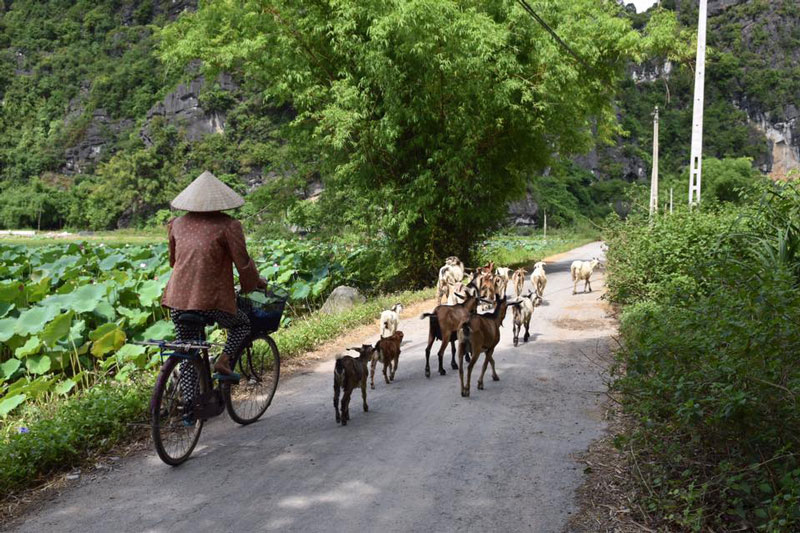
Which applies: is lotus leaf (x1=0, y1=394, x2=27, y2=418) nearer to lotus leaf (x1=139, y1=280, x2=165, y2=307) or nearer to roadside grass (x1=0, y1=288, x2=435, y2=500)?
roadside grass (x1=0, y1=288, x2=435, y2=500)

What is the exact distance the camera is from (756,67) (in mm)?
106062

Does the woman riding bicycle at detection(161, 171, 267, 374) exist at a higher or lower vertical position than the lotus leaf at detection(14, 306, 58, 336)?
higher

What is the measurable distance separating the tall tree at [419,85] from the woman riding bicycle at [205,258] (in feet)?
32.5

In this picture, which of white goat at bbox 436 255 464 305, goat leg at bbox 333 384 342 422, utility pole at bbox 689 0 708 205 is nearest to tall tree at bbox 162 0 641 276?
white goat at bbox 436 255 464 305

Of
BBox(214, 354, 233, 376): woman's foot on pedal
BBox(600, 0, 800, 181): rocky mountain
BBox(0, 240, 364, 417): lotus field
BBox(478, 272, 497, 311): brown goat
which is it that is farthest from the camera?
BBox(600, 0, 800, 181): rocky mountain

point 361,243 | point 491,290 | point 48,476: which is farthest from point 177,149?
point 48,476

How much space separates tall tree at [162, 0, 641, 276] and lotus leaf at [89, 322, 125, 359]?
7913 millimetres

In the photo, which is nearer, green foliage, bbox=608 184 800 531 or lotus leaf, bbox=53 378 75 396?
green foliage, bbox=608 184 800 531

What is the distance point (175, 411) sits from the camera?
4.80 m

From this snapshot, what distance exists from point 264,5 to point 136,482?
45.6 feet

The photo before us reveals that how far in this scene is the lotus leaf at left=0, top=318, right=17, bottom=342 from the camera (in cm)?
791

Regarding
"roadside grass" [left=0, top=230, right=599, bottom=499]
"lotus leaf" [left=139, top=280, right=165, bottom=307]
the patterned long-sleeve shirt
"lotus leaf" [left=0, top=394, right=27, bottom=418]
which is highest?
the patterned long-sleeve shirt

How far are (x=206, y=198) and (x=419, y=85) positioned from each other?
1124 cm

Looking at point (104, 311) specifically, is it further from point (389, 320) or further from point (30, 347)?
point (389, 320)
